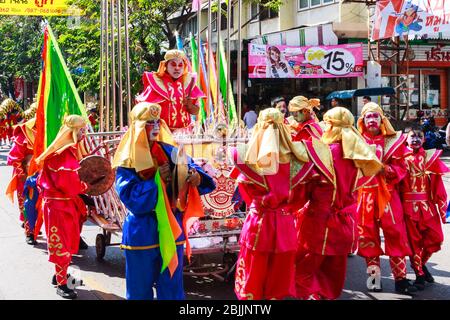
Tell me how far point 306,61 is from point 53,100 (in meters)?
13.6

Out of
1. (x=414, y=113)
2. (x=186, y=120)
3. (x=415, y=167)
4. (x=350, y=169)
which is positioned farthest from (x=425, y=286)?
(x=414, y=113)

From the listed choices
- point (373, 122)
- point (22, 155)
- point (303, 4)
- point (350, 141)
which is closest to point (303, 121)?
point (373, 122)

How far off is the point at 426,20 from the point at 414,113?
6955mm

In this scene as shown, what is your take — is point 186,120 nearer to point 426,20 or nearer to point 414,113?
point 426,20

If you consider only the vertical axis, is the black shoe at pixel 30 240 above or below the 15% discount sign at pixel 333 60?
below

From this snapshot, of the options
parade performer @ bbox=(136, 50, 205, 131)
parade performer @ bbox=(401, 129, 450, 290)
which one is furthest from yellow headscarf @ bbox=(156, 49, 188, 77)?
parade performer @ bbox=(401, 129, 450, 290)

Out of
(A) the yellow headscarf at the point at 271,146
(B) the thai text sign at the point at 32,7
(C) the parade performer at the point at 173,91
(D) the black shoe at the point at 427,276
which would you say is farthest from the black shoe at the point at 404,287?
(B) the thai text sign at the point at 32,7

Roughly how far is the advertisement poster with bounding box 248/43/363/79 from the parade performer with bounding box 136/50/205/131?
1254 centimetres

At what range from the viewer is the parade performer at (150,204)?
14.5 feet

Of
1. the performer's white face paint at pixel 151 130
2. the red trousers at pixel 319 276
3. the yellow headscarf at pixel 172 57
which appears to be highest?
the yellow headscarf at pixel 172 57

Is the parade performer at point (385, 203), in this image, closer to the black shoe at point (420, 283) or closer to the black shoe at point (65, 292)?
the black shoe at point (420, 283)

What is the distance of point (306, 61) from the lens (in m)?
19.8

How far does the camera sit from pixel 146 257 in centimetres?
446

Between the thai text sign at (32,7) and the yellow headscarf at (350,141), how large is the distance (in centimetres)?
1296
